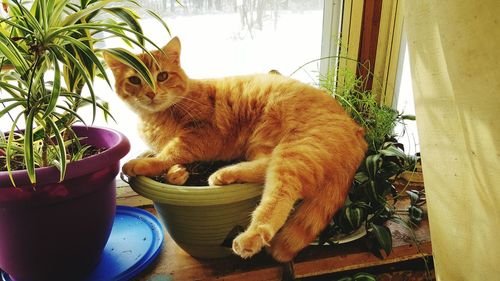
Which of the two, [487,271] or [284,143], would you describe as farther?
[284,143]

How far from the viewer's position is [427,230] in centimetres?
129

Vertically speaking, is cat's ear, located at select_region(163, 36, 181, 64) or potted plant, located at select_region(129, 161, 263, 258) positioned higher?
cat's ear, located at select_region(163, 36, 181, 64)

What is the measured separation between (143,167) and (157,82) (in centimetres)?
28

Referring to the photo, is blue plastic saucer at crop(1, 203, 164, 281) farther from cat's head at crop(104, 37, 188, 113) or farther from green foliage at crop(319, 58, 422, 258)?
green foliage at crop(319, 58, 422, 258)

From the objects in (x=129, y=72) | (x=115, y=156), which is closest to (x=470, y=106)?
(x=115, y=156)

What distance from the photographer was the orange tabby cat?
937 millimetres

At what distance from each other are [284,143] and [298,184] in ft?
0.54

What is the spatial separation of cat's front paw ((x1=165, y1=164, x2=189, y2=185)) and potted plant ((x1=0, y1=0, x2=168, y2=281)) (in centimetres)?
15

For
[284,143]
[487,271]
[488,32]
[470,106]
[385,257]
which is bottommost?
[385,257]

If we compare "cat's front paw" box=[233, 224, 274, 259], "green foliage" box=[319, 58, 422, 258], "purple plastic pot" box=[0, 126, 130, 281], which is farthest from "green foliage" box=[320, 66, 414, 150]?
"purple plastic pot" box=[0, 126, 130, 281]

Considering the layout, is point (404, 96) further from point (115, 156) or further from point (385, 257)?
point (115, 156)

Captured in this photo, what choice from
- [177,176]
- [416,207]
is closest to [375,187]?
[416,207]

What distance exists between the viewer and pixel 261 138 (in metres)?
1.12

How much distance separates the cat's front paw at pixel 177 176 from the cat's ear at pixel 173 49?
1.19 ft
